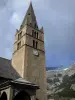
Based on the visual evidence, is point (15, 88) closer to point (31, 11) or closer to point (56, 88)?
point (31, 11)

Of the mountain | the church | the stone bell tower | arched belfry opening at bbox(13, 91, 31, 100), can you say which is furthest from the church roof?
the mountain

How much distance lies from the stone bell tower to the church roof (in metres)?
0.85

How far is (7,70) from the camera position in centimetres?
3631

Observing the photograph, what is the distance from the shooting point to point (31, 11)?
47281mm

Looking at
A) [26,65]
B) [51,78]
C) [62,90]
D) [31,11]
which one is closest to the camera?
[26,65]

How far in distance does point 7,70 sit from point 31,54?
5.77 metres

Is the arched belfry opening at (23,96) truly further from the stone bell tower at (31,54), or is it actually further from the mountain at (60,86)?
the mountain at (60,86)

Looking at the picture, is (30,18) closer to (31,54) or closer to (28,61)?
(31,54)

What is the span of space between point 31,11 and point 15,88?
24989 mm

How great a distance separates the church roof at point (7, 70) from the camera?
34312mm

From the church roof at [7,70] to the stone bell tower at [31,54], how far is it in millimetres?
846

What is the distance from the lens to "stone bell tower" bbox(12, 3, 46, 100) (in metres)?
36.4

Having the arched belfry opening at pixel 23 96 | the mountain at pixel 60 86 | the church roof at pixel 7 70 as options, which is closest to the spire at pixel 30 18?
the church roof at pixel 7 70

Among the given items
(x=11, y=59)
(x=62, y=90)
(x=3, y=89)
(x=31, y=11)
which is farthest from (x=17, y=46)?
(x=62, y=90)
